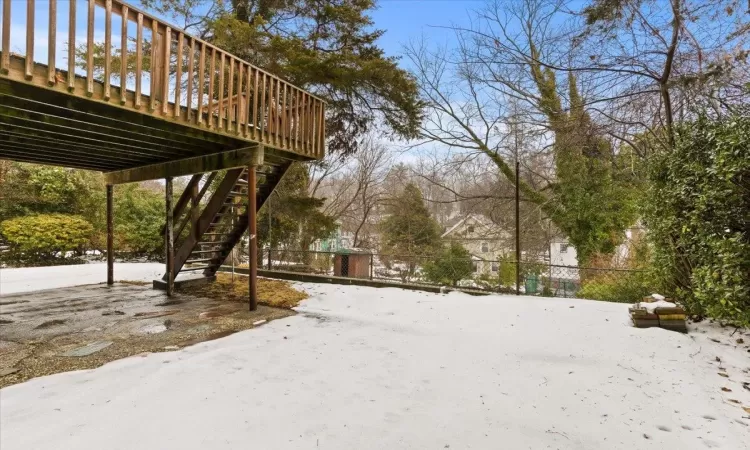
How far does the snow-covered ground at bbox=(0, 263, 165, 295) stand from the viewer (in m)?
6.30

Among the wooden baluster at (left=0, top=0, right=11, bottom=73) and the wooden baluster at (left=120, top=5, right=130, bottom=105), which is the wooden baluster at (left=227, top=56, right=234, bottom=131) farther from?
the wooden baluster at (left=0, top=0, right=11, bottom=73)

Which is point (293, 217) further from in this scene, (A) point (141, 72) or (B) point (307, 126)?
(A) point (141, 72)

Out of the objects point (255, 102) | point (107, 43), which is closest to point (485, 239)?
point (255, 102)

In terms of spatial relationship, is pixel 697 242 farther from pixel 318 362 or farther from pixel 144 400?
pixel 144 400

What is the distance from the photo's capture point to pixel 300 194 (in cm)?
999

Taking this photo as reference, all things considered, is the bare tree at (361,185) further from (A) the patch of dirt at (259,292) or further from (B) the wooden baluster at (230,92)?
(B) the wooden baluster at (230,92)

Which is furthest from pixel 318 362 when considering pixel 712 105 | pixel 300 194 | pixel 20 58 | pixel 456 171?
pixel 456 171

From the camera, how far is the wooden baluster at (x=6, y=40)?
236 cm

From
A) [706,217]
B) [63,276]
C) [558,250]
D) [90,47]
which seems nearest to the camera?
[90,47]

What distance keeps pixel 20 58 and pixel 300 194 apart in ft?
24.5

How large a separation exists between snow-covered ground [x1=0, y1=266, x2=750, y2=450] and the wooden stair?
2373 mm

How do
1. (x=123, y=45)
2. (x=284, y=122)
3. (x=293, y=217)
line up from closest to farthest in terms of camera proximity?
(x=123, y=45), (x=284, y=122), (x=293, y=217)

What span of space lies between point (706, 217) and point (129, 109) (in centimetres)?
517

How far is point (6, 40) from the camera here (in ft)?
7.79
